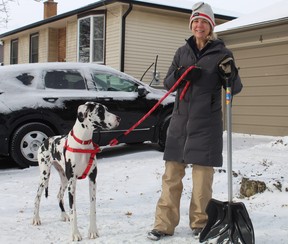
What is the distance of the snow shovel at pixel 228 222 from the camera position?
3418 mm

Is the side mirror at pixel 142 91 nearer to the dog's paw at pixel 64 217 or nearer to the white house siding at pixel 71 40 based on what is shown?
the dog's paw at pixel 64 217

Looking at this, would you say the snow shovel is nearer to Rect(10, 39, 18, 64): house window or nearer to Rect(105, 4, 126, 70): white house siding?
Rect(105, 4, 126, 70): white house siding

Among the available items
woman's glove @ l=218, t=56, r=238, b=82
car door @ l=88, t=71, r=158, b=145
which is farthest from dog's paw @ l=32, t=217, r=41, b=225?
car door @ l=88, t=71, r=158, b=145

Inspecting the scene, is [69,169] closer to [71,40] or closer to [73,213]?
[73,213]

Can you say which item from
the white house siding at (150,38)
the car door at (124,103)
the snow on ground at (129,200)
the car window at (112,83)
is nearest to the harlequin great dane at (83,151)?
the snow on ground at (129,200)

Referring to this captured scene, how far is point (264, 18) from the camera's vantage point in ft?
34.5

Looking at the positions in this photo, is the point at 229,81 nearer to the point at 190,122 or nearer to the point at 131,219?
the point at 190,122

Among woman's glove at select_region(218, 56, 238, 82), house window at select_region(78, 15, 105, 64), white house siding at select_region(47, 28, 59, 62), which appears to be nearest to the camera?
woman's glove at select_region(218, 56, 238, 82)

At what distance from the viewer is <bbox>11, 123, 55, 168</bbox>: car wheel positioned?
7.02 m

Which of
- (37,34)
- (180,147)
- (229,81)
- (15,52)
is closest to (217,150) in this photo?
(180,147)

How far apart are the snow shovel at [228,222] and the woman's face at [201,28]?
1.14 ft

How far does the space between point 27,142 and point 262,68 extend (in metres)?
6.38

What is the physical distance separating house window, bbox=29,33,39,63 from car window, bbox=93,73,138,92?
14.7 m

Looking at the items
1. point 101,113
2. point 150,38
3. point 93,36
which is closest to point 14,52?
point 93,36
